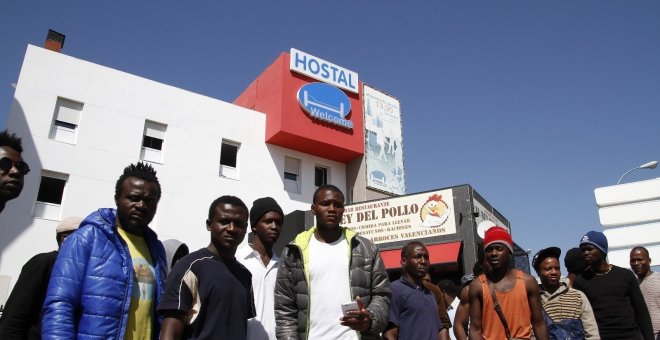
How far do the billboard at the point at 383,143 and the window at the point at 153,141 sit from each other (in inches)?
362

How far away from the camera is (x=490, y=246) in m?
3.82

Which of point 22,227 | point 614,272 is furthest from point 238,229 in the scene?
point 22,227

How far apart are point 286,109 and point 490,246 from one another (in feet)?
56.0

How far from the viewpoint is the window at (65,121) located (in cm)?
1591

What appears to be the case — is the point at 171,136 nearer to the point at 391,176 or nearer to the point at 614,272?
the point at 391,176

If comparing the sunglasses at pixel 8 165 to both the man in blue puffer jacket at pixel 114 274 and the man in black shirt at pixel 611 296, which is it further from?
the man in black shirt at pixel 611 296

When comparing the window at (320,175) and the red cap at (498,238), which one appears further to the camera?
the window at (320,175)

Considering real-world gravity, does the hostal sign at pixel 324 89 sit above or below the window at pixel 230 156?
above

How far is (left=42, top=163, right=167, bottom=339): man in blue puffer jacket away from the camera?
8.04 feet

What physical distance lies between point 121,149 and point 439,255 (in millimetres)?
11670

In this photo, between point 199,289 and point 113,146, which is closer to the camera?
point 199,289

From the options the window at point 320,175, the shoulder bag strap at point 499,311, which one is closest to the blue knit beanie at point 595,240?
the shoulder bag strap at point 499,311

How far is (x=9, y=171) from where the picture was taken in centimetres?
281

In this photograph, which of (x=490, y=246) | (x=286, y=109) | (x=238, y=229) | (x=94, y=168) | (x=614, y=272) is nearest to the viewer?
(x=238, y=229)
